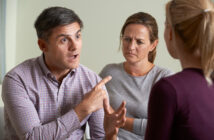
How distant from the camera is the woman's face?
1923 mm

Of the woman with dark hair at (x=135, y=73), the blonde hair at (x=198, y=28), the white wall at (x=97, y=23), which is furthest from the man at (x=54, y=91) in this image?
the white wall at (x=97, y=23)

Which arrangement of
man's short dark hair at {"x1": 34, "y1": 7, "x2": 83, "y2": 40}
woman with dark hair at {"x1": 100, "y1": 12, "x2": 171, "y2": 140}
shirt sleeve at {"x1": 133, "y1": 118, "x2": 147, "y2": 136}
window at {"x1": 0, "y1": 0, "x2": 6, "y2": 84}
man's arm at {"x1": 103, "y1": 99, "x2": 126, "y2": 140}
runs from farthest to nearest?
window at {"x1": 0, "y1": 0, "x2": 6, "y2": 84} < woman with dark hair at {"x1": 100, "y1": 12, "x2": 171, "y2": 140} < shirt sleeve at {"x1": 133, "y1": 118, "x2": 147, "y2": 136} < man's short dark hair at {"x1": 34, "y1": 7, "x2": 83, "y2": 40} < man's arm at {"x1": 103, "y1": 99, "x2": 126, "y2": 140}

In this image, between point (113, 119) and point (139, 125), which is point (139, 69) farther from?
point (113, 119)

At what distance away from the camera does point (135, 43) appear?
6.34ft

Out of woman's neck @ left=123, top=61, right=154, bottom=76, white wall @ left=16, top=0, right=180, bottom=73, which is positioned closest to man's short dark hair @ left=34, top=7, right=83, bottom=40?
woman's neck @ left=123, top=61, right=154, bottom=76

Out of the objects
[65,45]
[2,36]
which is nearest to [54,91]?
[65,45]

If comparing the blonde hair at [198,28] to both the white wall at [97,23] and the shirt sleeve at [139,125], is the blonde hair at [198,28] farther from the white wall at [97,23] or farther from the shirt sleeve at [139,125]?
the white wall at [97,23]

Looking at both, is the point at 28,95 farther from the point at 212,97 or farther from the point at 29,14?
the point at 29,14

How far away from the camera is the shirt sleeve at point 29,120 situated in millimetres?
1396

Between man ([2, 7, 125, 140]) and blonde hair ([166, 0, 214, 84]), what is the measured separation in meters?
0.50

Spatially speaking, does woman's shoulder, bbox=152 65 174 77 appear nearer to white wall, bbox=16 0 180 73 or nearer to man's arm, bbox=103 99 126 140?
man's arm, bbox=103 99 126 140

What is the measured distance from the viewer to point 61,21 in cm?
147

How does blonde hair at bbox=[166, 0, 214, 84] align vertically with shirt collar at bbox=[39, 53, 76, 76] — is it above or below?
above

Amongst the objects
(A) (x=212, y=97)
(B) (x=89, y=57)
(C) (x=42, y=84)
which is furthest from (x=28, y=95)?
(B) (x=89, y=57)
